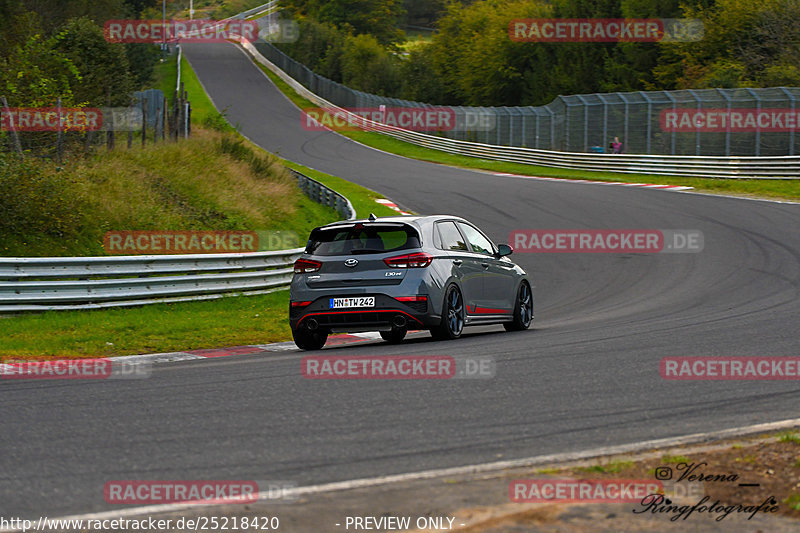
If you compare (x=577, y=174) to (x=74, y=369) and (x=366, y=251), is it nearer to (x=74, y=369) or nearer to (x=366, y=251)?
(x=366, y=251)

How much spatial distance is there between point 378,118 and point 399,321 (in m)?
59.2

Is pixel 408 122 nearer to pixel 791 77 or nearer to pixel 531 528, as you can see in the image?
pixel 791 77

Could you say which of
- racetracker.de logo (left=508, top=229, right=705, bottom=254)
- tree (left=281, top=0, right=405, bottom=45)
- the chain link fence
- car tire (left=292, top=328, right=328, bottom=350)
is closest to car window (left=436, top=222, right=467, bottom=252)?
car tire (left=292, top=328, right=328, bottom=350)

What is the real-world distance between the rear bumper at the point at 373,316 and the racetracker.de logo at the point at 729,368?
306cm

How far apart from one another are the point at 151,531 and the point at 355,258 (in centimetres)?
749

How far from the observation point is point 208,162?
28.3 meters

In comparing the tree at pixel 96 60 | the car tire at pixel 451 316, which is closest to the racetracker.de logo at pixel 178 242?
the car tire at pixel 451 316

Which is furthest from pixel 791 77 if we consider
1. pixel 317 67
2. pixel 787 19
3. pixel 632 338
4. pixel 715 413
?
pixel 317 67

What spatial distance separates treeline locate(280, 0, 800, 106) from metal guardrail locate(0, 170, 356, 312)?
35.0 m

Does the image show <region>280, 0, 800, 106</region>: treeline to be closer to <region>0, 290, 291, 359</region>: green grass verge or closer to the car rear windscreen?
<region>0, 290, 291, 359</region>: green grass verge

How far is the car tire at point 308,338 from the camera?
12.5 metres

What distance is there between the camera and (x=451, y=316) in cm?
1250

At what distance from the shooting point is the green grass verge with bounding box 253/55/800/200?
3541 centimetres

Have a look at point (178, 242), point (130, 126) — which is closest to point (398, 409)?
point (178, 242)
